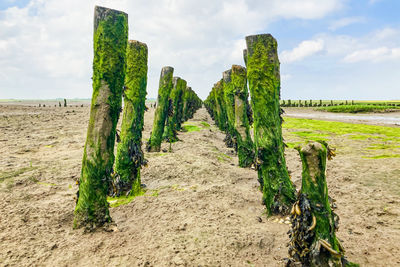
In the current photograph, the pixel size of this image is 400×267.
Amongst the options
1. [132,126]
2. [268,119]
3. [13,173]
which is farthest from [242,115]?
[13,173]

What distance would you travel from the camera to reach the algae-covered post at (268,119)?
442 centimetres

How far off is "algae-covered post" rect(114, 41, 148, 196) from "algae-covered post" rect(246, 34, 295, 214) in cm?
253

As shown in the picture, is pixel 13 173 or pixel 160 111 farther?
pixel 160 111

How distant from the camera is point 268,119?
4480 mm

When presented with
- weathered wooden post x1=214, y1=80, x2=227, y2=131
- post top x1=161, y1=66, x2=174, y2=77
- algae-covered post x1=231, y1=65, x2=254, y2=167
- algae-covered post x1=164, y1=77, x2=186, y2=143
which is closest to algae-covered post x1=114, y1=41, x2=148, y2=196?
algae-covered post x1=231, y1=65, x2=254, y2=167

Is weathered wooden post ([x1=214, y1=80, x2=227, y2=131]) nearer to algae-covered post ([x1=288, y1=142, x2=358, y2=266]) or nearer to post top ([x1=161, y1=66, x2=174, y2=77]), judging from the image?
post top ([x1=161, y1=66, x2=174, y2=77])

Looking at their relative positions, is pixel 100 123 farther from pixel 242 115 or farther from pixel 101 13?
pixel 242 115

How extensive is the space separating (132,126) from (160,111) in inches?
165

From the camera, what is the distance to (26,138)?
11.2 metres

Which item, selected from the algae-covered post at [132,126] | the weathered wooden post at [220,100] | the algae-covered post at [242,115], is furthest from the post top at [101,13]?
the weathered wooden post at [220,100]

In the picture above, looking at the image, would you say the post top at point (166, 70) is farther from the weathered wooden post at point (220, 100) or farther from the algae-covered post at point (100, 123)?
the algae-covered post at point (100, 123)

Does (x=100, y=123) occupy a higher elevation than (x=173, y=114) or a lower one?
lower

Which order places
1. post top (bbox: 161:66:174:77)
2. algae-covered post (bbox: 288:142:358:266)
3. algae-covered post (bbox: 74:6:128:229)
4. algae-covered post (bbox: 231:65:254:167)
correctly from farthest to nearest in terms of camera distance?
post top (bbox: 161:66:174:77) → algae-covered post (bbox: 231:65:254:167) → algae-covered post (bbox: 74:6:128:229) → algae-covered post (bbox: 288:142:358:266)

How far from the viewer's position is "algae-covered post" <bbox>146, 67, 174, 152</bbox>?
9430 millimetres
